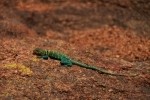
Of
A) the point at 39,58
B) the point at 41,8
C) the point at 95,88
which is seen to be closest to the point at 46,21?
the point at 41,8

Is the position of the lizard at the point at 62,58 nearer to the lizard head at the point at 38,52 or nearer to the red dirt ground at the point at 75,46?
the lizard head at the point at 38,52

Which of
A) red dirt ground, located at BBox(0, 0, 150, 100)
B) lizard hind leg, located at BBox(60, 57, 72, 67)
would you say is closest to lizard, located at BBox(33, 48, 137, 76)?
lizard hind leg, located at BBox(60, 57, 72, 67)

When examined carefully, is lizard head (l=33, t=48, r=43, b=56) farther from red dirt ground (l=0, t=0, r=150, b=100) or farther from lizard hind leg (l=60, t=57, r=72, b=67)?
lizard hind leg (l=60, t=57, r=72, b=67)

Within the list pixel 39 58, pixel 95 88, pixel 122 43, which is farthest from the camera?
pixel 122 43

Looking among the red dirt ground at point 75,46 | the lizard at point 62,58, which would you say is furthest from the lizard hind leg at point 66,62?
the red dirt ground at point 75,46

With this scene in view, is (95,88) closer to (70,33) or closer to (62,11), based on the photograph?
(70,33)

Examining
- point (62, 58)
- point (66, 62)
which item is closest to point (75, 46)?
point (62, 58)

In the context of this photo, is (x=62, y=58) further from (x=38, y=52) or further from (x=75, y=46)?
(x=75, y=46)

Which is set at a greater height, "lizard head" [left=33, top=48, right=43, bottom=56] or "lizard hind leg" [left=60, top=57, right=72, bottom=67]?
"lizard head" [left=33, top=48, right=43, bottom=56]
